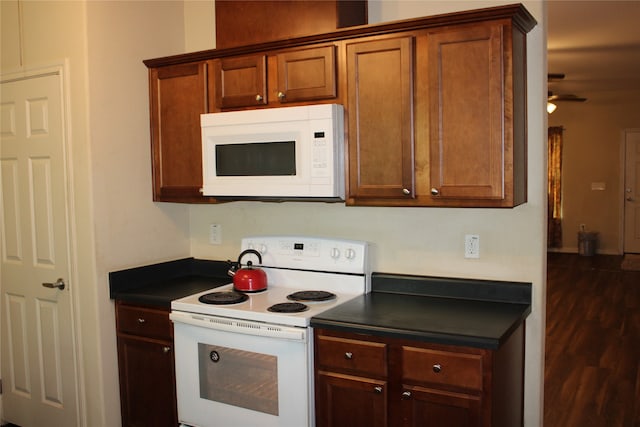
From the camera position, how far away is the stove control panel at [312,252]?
2.81 m

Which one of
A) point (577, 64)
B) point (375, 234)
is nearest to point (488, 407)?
point (375, 234)

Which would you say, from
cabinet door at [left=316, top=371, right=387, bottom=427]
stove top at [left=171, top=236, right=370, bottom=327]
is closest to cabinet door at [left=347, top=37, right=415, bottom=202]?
stove top at [left=171, top=236, right=370, bottom=327]

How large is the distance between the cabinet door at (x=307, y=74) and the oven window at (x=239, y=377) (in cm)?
115

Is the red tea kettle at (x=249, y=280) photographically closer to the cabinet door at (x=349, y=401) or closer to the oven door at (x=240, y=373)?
the oven door at (x=240, y=373)

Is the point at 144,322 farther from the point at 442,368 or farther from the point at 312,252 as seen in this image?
the point at 442,368

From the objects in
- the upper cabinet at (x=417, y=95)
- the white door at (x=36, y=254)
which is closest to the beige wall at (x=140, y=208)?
the white door at (x=36, y=254)

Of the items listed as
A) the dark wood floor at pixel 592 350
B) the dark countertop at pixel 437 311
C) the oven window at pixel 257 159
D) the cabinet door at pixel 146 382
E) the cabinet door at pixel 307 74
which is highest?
the cabinet door at pixel 307 74

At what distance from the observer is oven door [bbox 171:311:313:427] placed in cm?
237

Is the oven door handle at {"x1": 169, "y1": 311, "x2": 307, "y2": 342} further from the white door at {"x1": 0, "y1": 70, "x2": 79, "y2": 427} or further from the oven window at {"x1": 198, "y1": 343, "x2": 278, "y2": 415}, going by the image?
the white door at {"x1": 0, "y1": 70, "x2": 79, "y2": 427}

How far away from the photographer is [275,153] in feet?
8.84

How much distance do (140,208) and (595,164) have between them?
8.21 metres

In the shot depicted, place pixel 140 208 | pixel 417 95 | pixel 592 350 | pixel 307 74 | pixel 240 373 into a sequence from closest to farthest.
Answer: pixel 417 95 → pixel 240 373 → pixel 307 74 → pixel 140 208 → pixel 592 350

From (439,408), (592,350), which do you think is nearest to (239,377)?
(439,408)

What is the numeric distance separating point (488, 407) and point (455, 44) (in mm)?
1375
